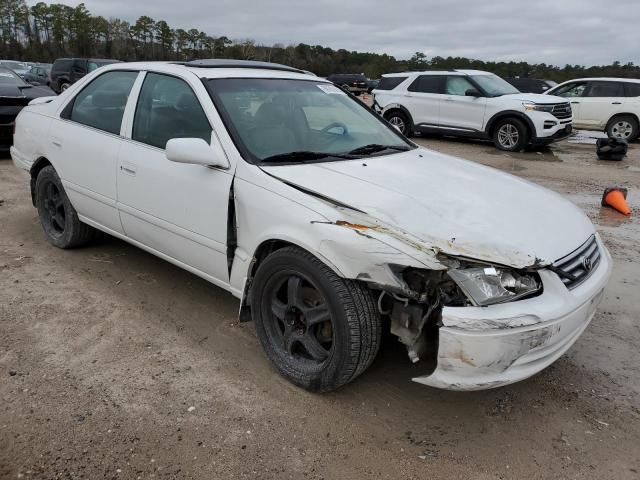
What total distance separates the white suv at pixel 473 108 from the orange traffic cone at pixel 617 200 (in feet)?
17.0

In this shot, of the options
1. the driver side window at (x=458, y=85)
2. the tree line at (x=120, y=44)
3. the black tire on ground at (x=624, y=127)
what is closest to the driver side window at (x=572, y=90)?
the black tire on ground at (x=624, y=127)

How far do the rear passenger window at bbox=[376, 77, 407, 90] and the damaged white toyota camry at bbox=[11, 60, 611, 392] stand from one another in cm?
1036

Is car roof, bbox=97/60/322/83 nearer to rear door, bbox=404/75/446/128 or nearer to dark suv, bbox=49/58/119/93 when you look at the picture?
rear door, bbox=404/75/446/128

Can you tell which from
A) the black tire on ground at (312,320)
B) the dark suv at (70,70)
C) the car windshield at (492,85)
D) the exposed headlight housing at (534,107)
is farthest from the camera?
the dark suv at (70,70)

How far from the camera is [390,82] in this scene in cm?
1424

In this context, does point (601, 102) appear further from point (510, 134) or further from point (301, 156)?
point (301, 156)

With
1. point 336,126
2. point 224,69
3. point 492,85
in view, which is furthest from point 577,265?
point 492,85

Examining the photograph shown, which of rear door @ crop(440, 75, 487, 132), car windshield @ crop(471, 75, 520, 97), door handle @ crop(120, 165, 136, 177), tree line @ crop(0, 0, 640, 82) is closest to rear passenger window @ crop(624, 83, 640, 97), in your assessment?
car windshield @ crop(471, 75, 520, 97)

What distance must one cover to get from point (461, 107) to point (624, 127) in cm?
529

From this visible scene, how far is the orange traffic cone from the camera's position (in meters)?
7.00

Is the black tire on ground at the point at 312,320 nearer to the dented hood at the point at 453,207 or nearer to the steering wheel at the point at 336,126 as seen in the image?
the dented hood at the point at 453,207

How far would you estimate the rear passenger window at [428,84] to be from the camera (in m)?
13.2

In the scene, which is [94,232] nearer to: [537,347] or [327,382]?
[327,382]

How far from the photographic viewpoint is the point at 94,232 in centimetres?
480
